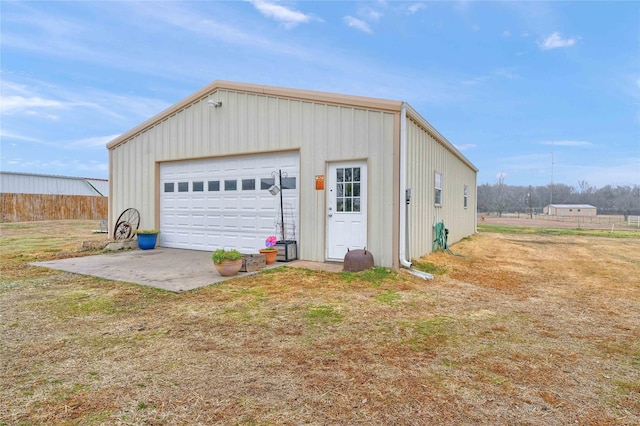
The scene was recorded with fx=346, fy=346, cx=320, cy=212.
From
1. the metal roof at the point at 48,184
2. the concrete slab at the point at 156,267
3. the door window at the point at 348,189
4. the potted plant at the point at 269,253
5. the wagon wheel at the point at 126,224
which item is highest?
the metal roof at the point at 48,184

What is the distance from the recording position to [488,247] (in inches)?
429

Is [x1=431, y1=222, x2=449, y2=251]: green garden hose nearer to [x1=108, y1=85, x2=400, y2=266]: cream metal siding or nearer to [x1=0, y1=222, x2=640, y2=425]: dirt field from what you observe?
[x1=108, y1=85, x2=400, y2=266]: cream metal siding

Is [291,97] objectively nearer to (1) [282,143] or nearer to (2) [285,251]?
(1) [282,143]

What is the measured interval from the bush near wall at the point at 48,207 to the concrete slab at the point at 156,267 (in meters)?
18.5

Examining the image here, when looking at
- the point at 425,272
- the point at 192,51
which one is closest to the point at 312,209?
the point at 425,272

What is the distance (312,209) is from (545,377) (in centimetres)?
528

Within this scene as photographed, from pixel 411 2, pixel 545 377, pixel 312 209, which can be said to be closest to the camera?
pixel 545 377

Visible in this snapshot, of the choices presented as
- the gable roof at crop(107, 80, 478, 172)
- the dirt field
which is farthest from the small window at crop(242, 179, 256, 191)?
the dirt field

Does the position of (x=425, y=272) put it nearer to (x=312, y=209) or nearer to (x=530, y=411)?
(x=312, y=209)

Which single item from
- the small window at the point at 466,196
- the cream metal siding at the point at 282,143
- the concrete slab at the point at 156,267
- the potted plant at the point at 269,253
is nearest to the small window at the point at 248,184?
the cream metal siding at the point at 282,143

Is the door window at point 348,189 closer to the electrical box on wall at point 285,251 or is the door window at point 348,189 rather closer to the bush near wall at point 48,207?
the electrical box on wall at point 285,251

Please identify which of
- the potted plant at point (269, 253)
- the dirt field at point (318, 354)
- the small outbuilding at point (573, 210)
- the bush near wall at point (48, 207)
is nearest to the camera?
the dirt field at point (318, 354)

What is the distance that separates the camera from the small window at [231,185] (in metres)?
8.56

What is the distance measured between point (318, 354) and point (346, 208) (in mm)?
4296
